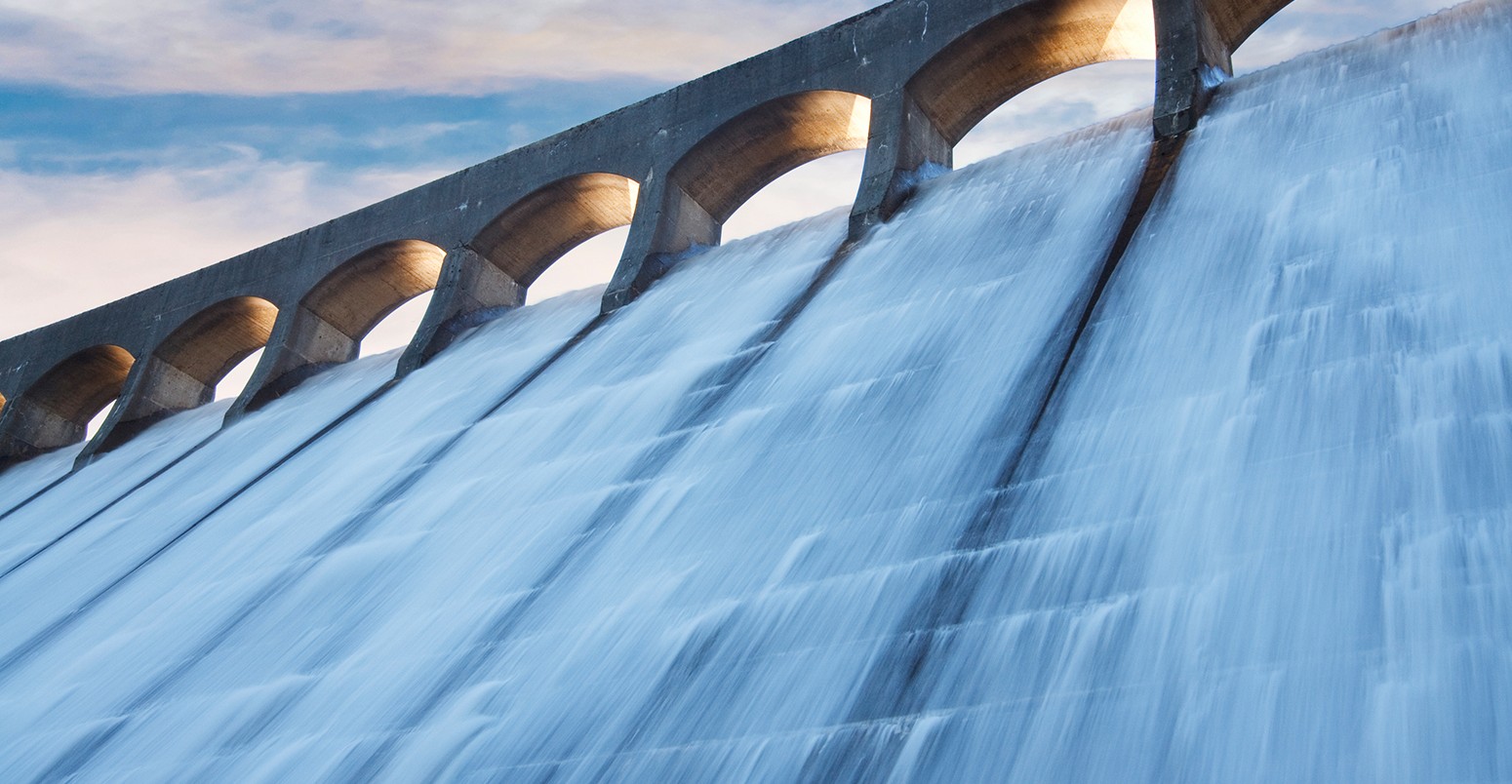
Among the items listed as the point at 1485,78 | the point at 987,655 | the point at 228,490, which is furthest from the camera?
the point at 228,490

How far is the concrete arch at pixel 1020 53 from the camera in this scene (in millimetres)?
8992

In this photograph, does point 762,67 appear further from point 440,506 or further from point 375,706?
point 375,706

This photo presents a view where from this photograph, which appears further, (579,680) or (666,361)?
(666,361)

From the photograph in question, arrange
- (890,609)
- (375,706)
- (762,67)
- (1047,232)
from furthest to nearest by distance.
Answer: (762,67) < (1047,232) < (375,706) < (890,609)

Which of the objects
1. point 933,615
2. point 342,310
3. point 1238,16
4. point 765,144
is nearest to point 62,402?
point 342,310

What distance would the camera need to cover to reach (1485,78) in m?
6.62

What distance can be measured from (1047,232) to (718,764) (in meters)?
4.16

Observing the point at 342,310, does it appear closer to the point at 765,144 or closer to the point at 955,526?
the point at 765,144

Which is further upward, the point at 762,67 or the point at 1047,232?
the point at 762,67

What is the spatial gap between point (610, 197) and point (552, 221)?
0.61 m

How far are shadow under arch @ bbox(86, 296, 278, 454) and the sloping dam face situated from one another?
3658mm

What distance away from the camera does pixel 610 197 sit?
11.2 m

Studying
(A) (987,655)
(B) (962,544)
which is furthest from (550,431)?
(A) (987,655)

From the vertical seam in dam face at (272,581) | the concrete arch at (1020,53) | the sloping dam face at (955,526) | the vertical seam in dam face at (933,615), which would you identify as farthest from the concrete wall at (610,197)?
the vertical seam in dam face at (933,615)
